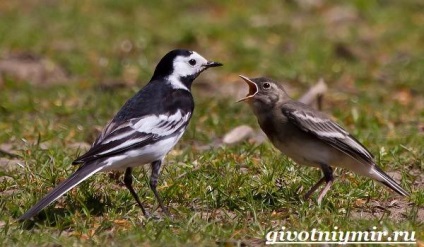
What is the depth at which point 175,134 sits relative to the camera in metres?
8.20

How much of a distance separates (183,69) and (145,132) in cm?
113

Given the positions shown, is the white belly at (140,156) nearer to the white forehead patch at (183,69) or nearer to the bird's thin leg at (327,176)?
the white forehead patch at (183,69)

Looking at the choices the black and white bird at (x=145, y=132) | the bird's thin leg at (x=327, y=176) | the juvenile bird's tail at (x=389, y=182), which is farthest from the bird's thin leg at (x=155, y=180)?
the juvenile bird's tail at (x=389, y=182)

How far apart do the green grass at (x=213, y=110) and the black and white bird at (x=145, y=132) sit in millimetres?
362

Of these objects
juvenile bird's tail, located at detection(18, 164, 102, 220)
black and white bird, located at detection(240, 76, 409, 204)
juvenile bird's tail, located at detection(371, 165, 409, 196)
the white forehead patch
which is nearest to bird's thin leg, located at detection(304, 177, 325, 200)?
black and white bird, located at detection(240, 76, 409, 204)

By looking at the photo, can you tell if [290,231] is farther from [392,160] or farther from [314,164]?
[392,160]

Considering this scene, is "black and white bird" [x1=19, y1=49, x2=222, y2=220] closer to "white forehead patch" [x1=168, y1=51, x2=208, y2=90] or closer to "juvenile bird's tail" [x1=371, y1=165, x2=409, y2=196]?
"white forehead patch" [x1=168, y1=51, x2=208, y2=90]

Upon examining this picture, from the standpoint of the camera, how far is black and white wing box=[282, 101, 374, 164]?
8.32m

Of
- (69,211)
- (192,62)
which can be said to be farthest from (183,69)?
(69,211)

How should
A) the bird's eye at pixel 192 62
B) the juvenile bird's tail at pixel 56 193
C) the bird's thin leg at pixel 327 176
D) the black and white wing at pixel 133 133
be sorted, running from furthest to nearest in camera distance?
the bird's eye at pixel 192 62, the bird's thin leg at pixel 327 176, the black and white wing at pixel 133 133, the juvenile bird's tail at pixel 56 193

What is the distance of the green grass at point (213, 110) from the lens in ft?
25.5

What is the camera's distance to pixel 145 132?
8000 millimetres

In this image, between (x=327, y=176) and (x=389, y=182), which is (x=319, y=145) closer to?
(x=327, y=176)

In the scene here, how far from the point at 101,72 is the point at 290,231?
681 centimetres
